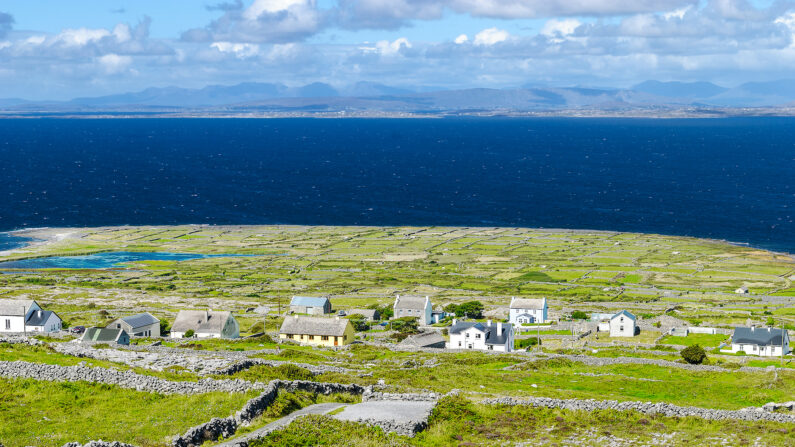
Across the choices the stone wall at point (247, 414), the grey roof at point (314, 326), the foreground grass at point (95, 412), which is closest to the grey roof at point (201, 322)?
the grey roof at point (314, 326)

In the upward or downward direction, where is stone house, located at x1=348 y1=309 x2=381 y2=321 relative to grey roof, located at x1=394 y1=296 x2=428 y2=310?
downward

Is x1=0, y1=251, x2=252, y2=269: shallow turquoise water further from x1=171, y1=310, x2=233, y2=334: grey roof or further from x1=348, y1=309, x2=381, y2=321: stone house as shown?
x1=171, y1=310, x2=233, y2=334: grey roof

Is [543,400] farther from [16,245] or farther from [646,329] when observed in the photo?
[16,245]

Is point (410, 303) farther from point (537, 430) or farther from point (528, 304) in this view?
point (537, 430)

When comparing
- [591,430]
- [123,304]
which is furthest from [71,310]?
[591,430]

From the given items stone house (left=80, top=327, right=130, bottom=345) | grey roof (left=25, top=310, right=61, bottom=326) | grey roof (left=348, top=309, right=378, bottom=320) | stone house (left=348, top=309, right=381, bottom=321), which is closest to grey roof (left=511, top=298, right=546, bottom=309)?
stone house (left=348, top=309, right=381, bottom=321)
